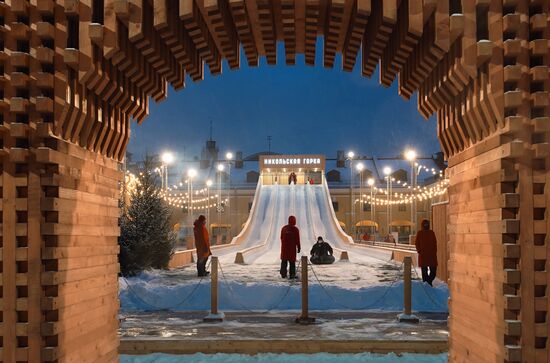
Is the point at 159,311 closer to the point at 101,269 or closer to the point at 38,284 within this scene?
the point at 101,269

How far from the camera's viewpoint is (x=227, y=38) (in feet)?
22.1

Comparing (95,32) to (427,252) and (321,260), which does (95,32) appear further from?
(321,260)

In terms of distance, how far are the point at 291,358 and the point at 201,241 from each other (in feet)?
27.2

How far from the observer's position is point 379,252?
28.6 m

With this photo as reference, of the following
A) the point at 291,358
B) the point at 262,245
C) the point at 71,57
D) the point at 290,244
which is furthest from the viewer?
the point at 262,245

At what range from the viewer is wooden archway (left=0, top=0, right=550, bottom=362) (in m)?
5.43

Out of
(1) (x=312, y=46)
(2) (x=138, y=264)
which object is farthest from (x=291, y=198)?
(1) (x=312, y=46)

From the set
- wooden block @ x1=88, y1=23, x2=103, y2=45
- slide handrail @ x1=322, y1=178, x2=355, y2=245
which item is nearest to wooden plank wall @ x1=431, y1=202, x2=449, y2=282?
wooden block @ x1=88, y1=23, x2=103, y2=45

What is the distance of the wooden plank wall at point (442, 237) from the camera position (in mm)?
15461

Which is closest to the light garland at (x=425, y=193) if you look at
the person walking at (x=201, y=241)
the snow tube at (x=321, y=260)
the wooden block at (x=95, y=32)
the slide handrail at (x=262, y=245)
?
the snow tube at (x=321, y=260)

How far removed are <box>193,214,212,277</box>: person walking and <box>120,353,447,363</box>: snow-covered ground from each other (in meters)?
7.60

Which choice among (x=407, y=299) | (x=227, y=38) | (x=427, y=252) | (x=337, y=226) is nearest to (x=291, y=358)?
(x=407, y=299)

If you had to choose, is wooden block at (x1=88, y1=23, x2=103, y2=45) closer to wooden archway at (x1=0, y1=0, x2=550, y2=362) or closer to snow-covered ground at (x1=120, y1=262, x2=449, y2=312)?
wooden archway at (x1=0, y1=0, x2=550, y2=362)

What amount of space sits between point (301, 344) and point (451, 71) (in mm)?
5083
